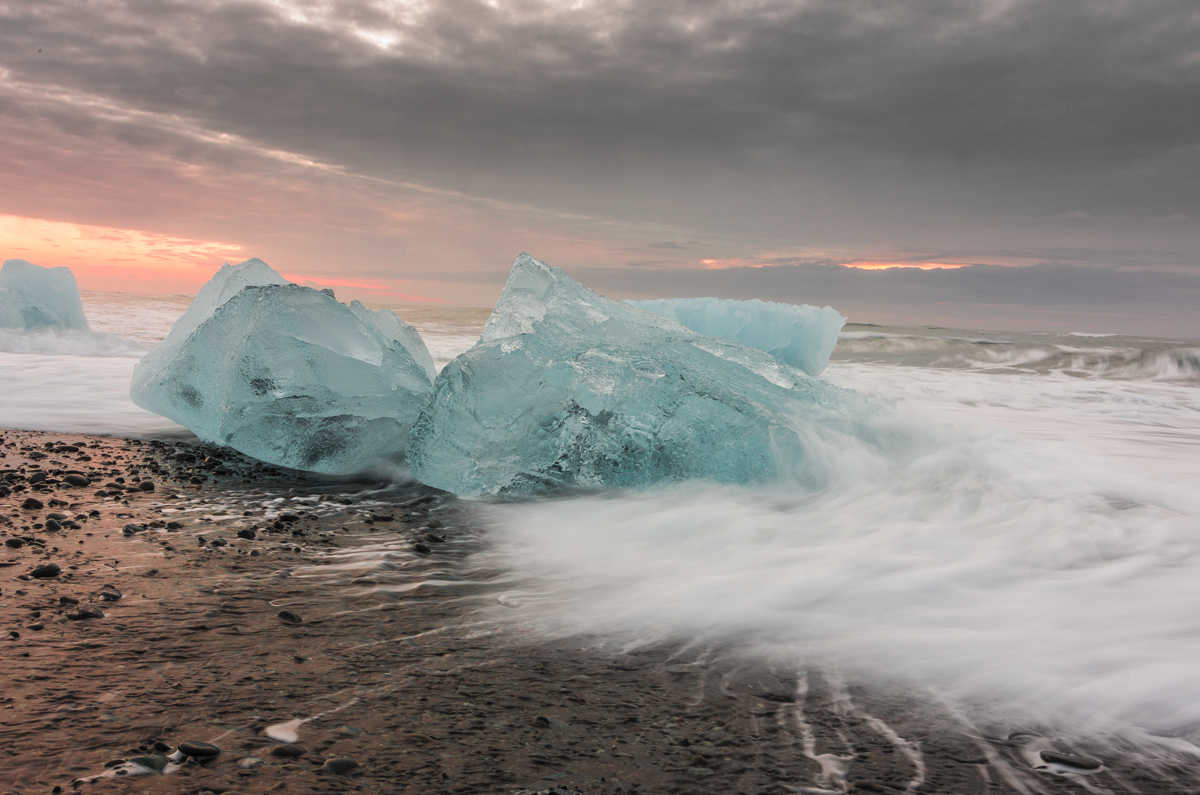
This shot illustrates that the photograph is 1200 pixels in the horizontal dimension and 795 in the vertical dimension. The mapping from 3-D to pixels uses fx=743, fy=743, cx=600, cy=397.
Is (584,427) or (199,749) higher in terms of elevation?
(584,427)

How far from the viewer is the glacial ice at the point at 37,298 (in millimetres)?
11367

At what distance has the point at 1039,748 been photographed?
1885 millimetres

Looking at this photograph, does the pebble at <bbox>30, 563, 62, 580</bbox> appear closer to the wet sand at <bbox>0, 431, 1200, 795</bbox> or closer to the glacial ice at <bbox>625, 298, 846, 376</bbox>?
the wet sand at <bbox>0, 431, 1200, 795</bbox>

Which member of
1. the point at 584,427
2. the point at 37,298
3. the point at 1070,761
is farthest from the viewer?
the point at 37,298

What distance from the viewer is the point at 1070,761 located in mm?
1822

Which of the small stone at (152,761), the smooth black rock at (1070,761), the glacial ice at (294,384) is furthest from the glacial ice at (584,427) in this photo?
the small stone at (152,761)

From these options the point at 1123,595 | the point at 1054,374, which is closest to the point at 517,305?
the point at 1123,595

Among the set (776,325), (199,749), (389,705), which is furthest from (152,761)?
(776,325)

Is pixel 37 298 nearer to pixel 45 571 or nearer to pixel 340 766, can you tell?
pixel 45 571

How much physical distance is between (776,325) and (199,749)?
8.05m

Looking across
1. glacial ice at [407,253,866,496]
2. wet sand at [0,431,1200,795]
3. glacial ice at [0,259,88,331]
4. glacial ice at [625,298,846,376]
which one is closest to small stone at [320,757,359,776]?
wet sand at [0,431,1200,795]

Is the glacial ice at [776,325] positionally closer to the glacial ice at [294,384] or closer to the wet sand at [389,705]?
the glacial ice at [294,384]

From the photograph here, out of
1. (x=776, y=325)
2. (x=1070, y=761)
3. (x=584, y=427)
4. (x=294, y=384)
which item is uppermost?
(x=776, y=325)

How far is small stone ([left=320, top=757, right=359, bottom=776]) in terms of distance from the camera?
1587 mm
